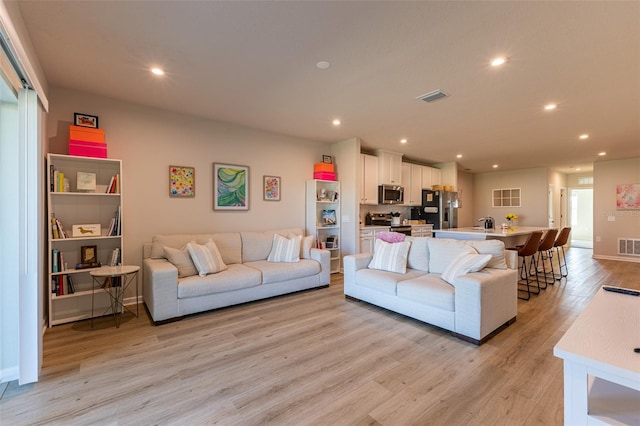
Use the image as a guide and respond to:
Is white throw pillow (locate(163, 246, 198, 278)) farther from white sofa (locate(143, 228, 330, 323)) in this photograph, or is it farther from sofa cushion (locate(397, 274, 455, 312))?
sofa cushion (locate(397, 274, 455, 312))

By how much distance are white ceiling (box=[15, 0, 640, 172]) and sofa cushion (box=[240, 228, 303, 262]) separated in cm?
175

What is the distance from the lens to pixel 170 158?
392 centimetres

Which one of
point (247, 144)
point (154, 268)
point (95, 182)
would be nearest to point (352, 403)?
point (154, 268)

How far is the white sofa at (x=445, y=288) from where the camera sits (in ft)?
8.50

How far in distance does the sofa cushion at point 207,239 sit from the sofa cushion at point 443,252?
2.67 metres

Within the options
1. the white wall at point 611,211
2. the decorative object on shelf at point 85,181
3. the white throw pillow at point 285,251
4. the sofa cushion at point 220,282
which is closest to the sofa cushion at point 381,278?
the white throw pillow at point 285,251

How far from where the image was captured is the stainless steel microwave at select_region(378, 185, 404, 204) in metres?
5.99

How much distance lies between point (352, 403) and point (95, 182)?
11.6 feet

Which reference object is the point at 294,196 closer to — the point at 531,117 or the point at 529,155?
the point at 531,117

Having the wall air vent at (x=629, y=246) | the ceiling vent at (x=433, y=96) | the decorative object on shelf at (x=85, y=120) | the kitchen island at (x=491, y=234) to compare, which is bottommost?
Result: the wall air vent at (x=629, y=246)

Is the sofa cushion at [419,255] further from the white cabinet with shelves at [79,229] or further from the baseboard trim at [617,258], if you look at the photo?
the baseboard trim at [617,258]

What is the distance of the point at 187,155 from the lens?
13.3 feet

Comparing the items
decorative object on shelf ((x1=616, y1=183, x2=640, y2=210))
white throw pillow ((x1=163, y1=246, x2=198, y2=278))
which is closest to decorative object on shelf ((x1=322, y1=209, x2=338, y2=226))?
white throw pillow ((x1=163, y1=246, x2=198, y2=278))

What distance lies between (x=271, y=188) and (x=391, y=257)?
→ 7.88 ft
